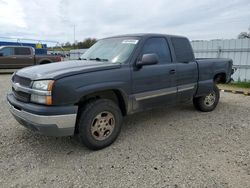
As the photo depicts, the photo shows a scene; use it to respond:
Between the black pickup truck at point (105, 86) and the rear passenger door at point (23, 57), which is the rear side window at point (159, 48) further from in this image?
the rear passenger door at point (23, 57)

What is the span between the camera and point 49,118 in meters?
2.71

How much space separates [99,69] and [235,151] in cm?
246

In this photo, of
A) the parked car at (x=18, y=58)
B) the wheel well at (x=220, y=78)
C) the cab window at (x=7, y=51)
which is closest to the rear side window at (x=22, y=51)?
the parked car at (x=18, y=58)

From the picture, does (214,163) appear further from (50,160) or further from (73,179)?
(50,160)

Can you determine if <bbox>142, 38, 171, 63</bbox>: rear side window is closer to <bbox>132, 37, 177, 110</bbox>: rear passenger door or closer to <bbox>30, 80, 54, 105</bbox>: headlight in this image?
<bbox>132, 37, 177, 110</bbox>: rear passenger door

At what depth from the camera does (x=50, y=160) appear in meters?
2.98

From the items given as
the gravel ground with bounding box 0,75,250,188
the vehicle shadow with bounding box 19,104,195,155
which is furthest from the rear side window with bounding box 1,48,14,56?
the vehicle shadow with bounding box 19,104,195,155

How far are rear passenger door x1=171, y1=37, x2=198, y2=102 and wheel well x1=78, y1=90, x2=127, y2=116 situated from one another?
1.39 metres

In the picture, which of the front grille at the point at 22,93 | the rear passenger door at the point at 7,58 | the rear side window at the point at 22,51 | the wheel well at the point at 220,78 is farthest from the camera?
the rear side window at the point at 22,51

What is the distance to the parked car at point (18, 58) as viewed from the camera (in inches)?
545

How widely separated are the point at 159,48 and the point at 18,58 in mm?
12851

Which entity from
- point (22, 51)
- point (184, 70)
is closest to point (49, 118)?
point (184, 70)

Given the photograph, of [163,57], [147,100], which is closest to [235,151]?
[147,100]

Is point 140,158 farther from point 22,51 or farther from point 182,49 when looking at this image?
point 22,51
